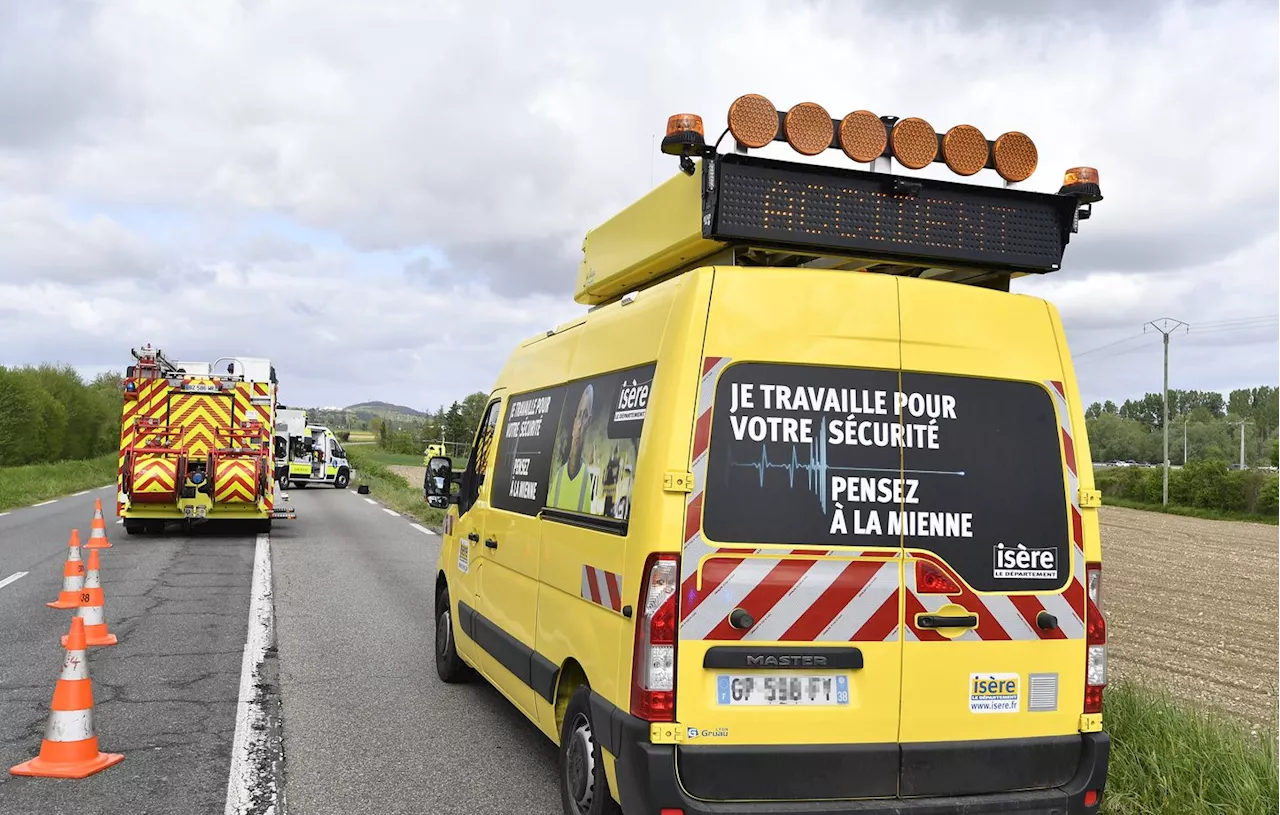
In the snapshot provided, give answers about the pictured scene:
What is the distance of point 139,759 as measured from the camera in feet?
18.2

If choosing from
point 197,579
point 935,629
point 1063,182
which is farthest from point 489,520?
point 197,579

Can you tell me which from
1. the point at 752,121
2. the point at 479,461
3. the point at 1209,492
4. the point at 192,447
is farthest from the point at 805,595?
the point at 1209,492

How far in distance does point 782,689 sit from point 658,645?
19.1 inches

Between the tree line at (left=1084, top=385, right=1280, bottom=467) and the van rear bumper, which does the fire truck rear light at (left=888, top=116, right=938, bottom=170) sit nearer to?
the van rear bumper

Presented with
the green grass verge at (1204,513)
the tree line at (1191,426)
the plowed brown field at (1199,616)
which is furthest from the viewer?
the tree line at (1191,426)

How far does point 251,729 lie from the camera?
6074 millimetres

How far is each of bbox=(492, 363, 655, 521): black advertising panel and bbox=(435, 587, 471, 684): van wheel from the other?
5.01 ft

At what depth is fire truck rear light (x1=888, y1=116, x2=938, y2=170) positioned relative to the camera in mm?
4406

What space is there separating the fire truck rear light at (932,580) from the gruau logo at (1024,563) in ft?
0.63

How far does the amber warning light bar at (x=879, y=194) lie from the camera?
4.26 metres

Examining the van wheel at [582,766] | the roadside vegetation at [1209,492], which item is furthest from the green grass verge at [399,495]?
the roadside vegetation at [1209,492]

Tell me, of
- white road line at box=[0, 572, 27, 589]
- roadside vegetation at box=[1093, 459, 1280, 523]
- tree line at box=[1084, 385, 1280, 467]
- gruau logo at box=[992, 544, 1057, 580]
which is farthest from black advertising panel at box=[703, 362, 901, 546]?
tree line at box=[1084, 385, 1280, 467]

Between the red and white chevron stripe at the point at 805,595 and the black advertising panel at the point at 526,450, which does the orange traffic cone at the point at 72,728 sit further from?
the red and white chevron stripe at the point at 805,595

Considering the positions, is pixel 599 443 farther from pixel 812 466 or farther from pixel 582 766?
pixel 582 766
